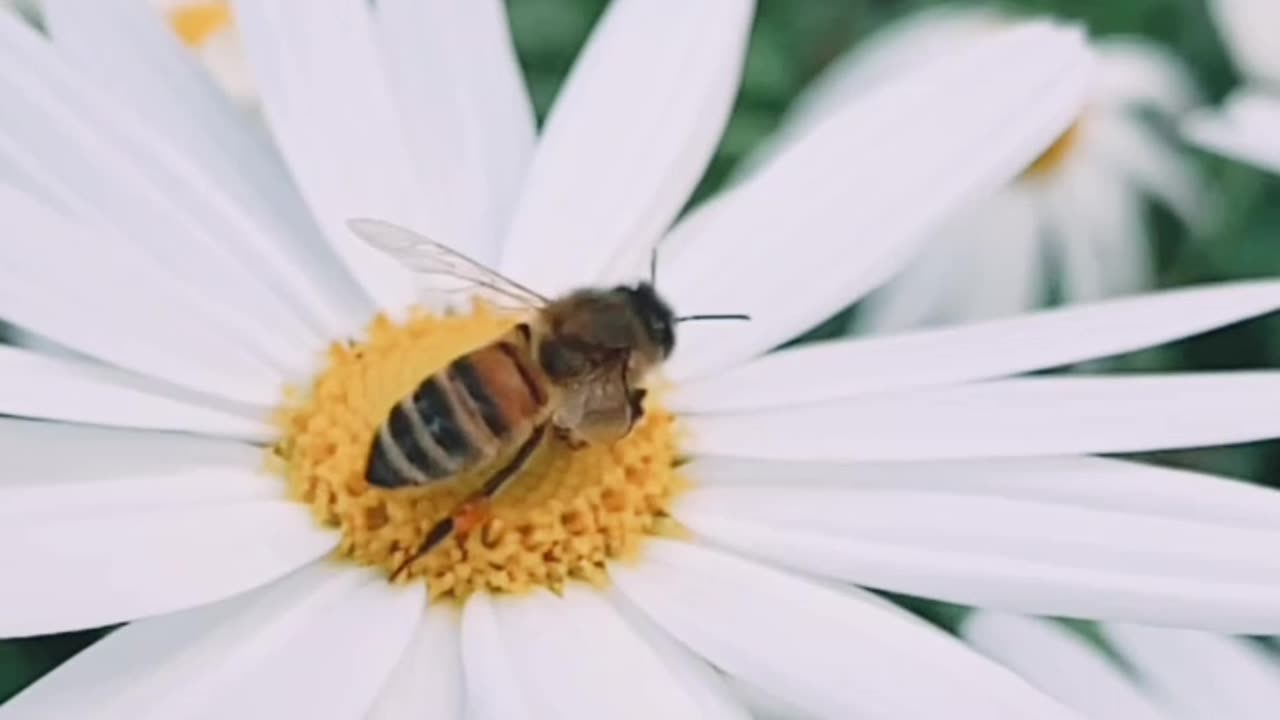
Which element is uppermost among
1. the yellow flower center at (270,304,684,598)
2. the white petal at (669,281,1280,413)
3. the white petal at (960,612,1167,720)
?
the white petal at (669,281,1280,413)

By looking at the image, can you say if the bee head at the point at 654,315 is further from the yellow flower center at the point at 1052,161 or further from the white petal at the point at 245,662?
the yellow flower center at the point at 1052,161

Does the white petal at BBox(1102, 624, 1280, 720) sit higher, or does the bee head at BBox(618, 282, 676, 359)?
the bee head at BBox(618, 282, 676, 359)

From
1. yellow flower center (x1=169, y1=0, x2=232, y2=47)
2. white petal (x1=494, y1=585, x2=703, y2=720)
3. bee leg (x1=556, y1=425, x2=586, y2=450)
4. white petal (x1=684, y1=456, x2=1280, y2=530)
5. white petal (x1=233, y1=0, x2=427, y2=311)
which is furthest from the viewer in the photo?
yellow flower center (x1=169, y1=0, x2=232, y2=47)

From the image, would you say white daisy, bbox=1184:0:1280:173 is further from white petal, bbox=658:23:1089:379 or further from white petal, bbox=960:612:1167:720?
white petal, bbox=960:612:1167:720

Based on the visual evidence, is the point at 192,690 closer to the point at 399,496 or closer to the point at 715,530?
the point at 399,496

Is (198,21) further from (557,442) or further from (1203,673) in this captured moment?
(1203,673)

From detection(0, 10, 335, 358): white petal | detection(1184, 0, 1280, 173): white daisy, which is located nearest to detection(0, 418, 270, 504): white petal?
detection(0, 10, 335, 358): white petal

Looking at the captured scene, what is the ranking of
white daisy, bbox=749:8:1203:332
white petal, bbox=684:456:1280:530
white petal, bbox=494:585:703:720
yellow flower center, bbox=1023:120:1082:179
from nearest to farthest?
white petal, bbox=494:585:703:720, white petal, bbox=684:456:1280:530, white daisy, bbox=749:8:1203:332, yellow flower center, bbox=1023:120:1082:179
